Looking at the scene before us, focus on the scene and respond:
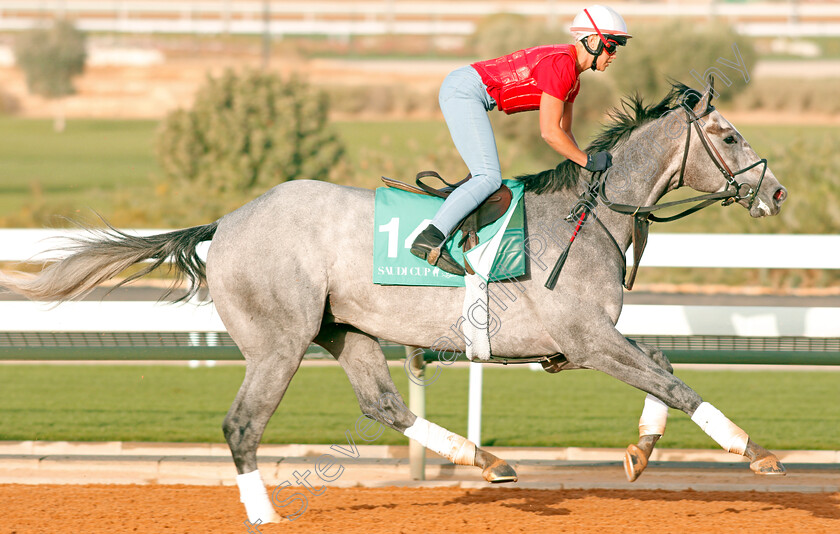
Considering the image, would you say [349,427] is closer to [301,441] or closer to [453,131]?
[301,441]

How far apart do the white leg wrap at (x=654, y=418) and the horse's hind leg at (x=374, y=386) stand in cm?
81

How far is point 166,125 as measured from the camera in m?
26.9

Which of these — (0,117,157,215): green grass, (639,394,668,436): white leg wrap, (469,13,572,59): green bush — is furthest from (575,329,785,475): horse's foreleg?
(469,13,572,59): green bush

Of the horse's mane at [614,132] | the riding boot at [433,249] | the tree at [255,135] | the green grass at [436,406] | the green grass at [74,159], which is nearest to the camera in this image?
the riding boot at [433,249]

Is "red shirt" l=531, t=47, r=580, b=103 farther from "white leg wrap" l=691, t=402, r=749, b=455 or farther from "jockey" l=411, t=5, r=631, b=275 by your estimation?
"white leg wrap" l=691, t=402, r=749, b=455

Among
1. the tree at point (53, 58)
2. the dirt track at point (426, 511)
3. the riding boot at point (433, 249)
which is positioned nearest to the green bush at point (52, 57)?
the tree at point (53, 58)

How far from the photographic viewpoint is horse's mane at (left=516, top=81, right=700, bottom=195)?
13.8 feet

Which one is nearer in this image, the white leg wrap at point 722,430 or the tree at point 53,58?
the white leg wrap at point 722,430

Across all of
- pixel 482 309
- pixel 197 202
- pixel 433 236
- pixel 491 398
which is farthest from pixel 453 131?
pixel 197 202

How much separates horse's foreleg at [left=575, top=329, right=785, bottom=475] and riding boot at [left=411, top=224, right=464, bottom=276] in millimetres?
632

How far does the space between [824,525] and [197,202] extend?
15.1 metres

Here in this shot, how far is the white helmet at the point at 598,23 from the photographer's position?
4043mm

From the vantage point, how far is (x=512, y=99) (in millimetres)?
4168

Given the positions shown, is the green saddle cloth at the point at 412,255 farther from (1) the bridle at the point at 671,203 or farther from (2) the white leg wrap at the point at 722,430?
(2) the white leg wrap at the point at 722,430
